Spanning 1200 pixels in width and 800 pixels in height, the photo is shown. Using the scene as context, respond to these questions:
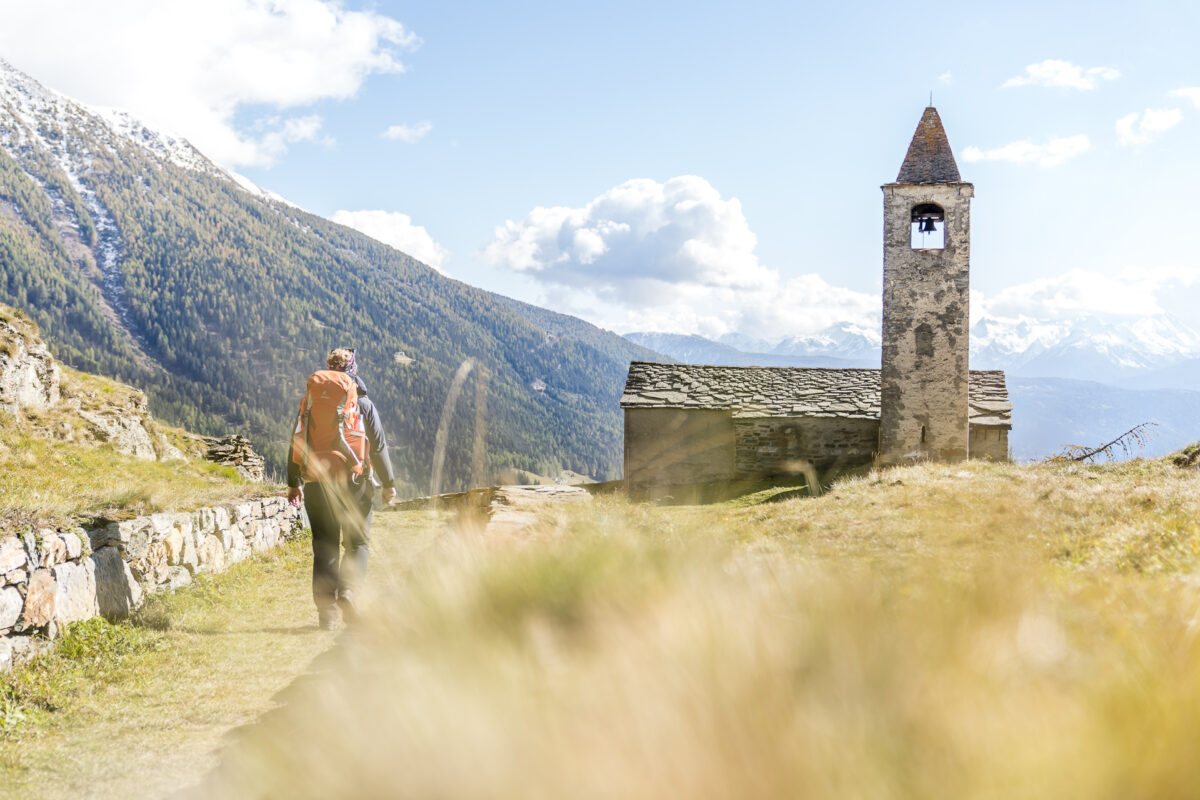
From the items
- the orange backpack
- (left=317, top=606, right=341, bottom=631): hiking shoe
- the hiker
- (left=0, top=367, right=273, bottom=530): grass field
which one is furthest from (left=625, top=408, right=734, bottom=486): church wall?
(left=317, top=606, right=341, bottom=631): hiking shoe

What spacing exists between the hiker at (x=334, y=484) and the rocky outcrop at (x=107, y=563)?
149 centimetres

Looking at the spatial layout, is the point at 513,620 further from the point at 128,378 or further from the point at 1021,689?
the point at 128,378

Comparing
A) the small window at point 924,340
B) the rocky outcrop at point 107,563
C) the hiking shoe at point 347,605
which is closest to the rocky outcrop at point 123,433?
the rocky outcrop at point 107,563

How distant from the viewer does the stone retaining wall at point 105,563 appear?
16.4ft

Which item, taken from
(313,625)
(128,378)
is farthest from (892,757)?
(128,378)

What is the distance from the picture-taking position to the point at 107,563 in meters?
6.24

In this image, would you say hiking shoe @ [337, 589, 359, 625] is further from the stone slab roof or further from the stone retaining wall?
the stone slab roof

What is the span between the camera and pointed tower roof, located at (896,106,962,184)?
2423cm

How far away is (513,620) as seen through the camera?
149 inches

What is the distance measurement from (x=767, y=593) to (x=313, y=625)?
5001 mm

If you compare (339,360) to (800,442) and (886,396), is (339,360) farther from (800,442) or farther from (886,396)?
(800,442)

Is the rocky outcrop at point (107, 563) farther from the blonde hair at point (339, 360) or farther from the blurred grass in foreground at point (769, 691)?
the blurred grass in foreground at point (769, 691)

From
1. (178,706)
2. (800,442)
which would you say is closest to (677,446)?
(800,442)

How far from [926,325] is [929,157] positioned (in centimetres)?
586
